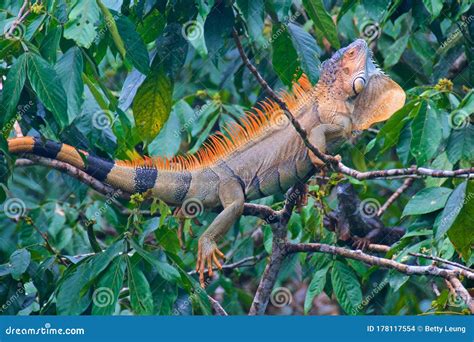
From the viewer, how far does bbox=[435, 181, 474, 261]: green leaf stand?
4.11m

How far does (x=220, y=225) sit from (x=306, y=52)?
4.58 ft

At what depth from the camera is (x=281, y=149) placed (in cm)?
578

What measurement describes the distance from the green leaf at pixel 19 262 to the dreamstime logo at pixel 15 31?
1235mm

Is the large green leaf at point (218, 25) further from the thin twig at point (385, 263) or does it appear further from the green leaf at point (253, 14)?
the thin twig at point (385, 263)

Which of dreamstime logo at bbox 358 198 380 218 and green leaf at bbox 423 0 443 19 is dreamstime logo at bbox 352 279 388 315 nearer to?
dreamstime logo at bbox 358 198 380 218

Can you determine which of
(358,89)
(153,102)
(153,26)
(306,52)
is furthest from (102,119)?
(358,89)

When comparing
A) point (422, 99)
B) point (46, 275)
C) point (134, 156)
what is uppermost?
point (422, 99)

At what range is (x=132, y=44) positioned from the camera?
13.8 feet

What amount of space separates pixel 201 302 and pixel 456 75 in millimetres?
3514

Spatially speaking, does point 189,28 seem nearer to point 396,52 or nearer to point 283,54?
point 283,54

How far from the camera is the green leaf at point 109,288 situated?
3.89 m

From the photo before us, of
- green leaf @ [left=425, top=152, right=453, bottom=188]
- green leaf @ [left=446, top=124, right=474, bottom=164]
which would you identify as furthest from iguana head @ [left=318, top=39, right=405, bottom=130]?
green leaf @ [left=446, top=124, right=474, bottom=164]

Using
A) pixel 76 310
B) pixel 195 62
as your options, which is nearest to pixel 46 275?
pixel 76 310

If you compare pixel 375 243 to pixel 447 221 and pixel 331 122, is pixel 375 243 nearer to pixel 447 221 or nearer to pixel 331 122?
pixel 331 122
